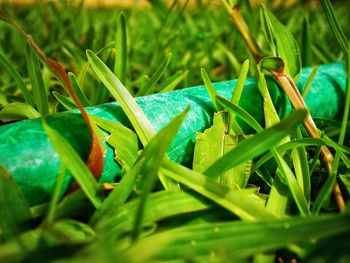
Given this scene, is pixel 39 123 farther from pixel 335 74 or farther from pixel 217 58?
pixel 217 58

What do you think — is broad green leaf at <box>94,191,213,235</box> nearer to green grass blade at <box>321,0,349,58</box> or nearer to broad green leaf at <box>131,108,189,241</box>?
broad green leaf at <box>131,108,189,241</box>

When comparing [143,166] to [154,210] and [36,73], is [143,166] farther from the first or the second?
[36,73]

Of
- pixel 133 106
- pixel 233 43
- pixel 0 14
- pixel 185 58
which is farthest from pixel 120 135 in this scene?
pixel 233 43

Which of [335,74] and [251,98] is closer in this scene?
[251,98]

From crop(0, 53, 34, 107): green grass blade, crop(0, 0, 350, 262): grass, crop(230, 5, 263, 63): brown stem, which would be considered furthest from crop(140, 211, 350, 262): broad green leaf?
crop(230, 5, 263, 63): brown stem

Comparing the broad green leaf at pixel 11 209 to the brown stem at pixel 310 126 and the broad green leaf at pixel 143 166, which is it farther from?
the brown stem at pixel 310 126
